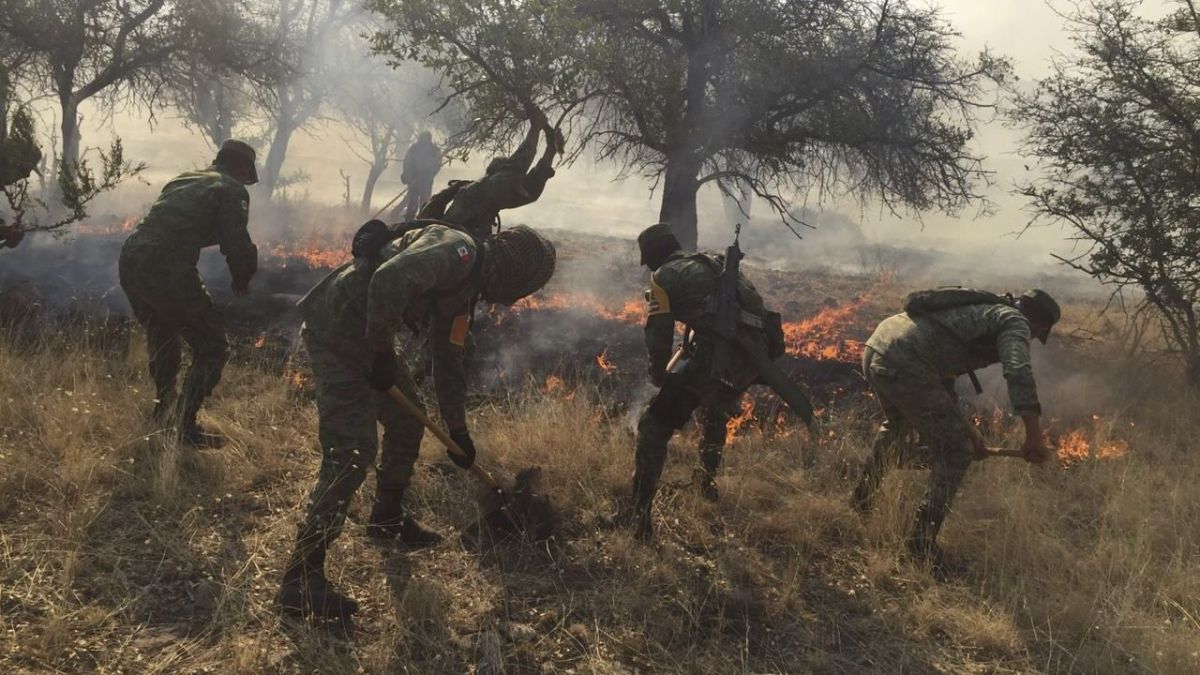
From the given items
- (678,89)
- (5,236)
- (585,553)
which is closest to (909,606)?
(585,553)

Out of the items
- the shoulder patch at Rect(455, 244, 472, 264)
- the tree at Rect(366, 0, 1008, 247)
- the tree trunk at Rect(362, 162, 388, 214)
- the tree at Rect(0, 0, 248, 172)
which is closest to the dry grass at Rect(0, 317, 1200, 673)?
the shoulder patch at Rect(455, 244, 472, 264)

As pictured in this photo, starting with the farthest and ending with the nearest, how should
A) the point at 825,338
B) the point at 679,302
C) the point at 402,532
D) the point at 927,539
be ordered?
the point at 825,338
the point at 679,302
the point at 927,539
the point at 402,532

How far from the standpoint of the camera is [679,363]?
3920 millimetres

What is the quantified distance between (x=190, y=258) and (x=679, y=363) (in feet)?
9.56

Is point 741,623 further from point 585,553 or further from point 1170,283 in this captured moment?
point 1170,283

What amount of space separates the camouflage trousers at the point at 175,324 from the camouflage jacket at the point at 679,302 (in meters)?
2.63

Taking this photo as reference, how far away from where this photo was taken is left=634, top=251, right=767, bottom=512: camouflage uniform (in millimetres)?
3729

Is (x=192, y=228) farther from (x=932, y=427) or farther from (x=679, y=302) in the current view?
(x=932, y=427)

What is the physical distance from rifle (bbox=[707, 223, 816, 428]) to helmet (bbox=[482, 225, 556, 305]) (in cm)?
87

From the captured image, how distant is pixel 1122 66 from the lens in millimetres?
7230

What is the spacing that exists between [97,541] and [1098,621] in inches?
169

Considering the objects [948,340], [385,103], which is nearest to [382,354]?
[948,340]

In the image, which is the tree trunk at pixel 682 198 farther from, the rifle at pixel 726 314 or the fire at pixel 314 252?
the rifle at pixel 726 314

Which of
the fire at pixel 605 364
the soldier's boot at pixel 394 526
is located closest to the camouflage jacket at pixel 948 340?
the soldier's boot at pixel 394 526
